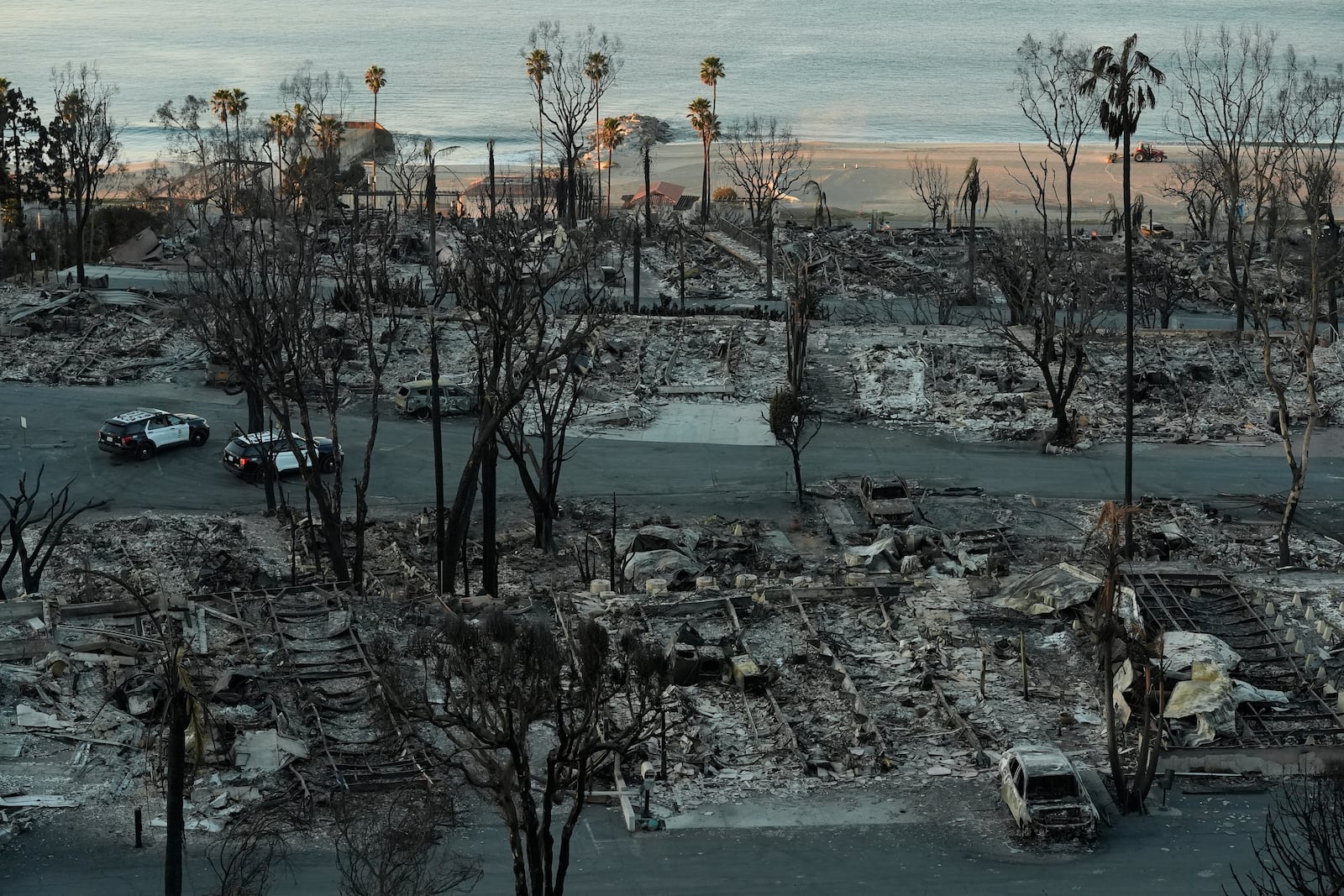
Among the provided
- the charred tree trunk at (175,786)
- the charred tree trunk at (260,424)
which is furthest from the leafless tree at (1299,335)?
the charred tree trunk at (175,786)

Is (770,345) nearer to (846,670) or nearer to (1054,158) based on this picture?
(846,670)

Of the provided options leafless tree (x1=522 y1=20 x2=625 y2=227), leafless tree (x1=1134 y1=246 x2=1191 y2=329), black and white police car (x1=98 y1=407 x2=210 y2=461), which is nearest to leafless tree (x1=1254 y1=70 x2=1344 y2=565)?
leafless tree (x1=1134 y1=246 x2=1191 y2=329)

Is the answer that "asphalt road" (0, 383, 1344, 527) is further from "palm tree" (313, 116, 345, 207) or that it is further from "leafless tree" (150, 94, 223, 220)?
"leafless tree" (150, 94, 223, 220)

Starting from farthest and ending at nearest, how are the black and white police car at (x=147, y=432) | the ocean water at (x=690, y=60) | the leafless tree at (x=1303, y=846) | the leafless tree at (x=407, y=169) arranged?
the ocean water at (x=690, y=60) < the leafless tree at (x=407, y=169) < the black and white police car at (x=147, y=432) < the leafless tree at (x=1303, y=846)

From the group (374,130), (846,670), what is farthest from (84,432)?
(374,130)

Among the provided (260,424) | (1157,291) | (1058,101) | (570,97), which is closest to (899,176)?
(1058,101)

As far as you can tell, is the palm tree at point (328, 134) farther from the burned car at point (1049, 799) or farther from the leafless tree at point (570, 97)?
the burned car at point (1049, 799)

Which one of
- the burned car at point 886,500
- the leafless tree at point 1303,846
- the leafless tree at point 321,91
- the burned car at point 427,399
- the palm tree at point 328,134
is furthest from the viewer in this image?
the leafless tree at point 321,91
